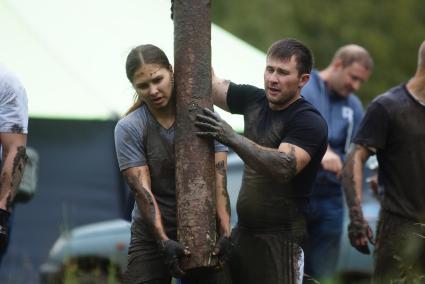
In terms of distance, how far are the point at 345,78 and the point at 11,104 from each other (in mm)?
3478

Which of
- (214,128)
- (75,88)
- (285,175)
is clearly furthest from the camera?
(75,88)

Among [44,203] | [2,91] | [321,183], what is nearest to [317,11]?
[44,203]

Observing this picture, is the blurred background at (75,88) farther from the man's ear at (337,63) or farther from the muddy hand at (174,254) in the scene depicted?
the muddy hand at (174,254)

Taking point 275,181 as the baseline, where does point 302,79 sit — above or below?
above

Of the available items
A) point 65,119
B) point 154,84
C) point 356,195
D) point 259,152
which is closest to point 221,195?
point 259,152

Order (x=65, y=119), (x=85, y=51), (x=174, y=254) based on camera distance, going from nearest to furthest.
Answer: (x=174, y=254) < (x=65, y=119) < (x=85, y=51)

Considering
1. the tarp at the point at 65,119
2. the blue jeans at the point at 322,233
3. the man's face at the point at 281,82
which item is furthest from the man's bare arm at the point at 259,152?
the tarp at the point at 65,119

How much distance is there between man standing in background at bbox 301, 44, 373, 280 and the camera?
8.84m

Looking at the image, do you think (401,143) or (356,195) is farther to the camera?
(356,195)

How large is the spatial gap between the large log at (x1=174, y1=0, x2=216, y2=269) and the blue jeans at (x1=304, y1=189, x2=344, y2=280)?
9.82 feet

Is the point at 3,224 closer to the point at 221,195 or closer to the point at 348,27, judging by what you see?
the point at 221,195

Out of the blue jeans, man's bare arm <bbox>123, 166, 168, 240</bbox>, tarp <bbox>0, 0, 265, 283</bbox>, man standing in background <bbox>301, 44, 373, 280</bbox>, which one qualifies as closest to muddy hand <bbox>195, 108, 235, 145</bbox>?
Answer: man's bare arm <bbox>123, 166, 168, 240</bbox>

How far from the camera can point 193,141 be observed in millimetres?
5887

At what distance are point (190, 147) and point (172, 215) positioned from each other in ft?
1.28
